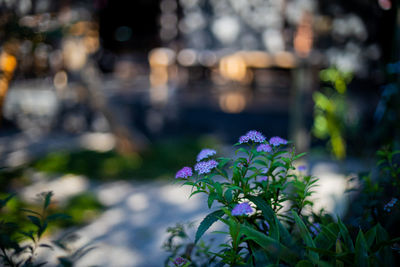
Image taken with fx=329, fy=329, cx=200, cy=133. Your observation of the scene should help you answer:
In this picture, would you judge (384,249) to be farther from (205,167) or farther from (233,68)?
(233,68)

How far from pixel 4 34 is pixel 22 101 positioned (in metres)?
6.42

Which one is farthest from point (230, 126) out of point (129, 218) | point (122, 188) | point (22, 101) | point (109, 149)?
point (22, 101)

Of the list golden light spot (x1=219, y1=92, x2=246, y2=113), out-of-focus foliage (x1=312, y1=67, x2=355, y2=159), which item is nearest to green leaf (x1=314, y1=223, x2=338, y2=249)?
out-of-focus foliage (x1=312, y1=67, x2=355, y2=159)

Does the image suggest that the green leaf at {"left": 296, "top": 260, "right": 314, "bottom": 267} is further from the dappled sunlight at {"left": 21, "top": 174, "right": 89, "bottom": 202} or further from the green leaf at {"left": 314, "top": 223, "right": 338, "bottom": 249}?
the dappled sunlight at {"left": 21, "top": 174, "right": 89, "bottom": 202}

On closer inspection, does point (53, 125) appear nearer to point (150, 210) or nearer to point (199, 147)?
point (199, 147)

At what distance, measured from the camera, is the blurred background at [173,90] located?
2.31 meters

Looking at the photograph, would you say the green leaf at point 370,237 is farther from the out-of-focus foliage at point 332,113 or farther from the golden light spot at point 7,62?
the golden light spot at point 7,62

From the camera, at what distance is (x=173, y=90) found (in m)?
9.25

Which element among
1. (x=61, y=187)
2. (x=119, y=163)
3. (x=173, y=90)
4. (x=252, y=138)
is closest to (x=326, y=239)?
(x=252, y=138)

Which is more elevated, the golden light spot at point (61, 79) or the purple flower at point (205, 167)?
the golden light spot at point (61, 79)

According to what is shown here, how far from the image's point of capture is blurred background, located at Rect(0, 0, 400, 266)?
2.31 m

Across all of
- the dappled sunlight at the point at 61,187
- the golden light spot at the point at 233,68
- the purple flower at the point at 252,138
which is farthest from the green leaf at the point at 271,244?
the golden light spot at the point at 233,68

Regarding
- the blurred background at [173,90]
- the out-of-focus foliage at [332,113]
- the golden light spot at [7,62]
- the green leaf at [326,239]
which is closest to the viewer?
the green leaf at [326,239]

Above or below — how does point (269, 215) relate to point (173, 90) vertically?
below
